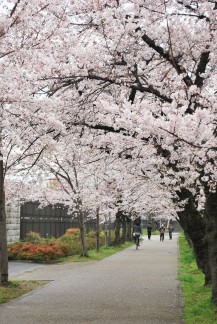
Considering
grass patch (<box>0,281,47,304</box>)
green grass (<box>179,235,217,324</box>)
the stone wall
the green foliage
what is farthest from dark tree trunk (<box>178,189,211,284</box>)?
the green foliage

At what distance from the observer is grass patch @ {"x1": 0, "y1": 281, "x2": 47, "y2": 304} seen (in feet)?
35.6

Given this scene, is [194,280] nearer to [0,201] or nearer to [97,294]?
[97,294]

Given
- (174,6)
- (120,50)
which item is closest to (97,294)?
(120,50)

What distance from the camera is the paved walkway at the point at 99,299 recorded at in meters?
8.37

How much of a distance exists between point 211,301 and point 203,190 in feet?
7.62

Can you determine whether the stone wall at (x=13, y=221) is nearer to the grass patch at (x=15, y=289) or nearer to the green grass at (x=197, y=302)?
the grass patch at (x=15, y=289)

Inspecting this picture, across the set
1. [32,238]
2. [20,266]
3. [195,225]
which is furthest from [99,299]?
[32,238]

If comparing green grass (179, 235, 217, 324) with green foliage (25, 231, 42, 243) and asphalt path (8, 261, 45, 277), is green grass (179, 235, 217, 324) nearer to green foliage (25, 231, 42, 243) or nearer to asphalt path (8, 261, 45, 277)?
asphalt path (8, 261, 45, 277)

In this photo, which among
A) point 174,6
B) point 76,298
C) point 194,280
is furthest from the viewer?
point 194,280

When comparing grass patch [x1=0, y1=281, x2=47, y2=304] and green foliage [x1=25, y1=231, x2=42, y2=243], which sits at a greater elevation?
green foliage [x1=25, y1=231, x2=42, y2=243]

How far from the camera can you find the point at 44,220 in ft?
106

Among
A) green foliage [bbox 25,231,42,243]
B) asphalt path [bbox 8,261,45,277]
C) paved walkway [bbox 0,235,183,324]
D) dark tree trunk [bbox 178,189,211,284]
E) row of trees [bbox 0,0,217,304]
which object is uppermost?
row of trees [bbox 0,0,217,304]

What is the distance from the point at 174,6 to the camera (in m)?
9.36

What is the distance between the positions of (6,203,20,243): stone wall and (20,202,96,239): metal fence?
28.7 inches
